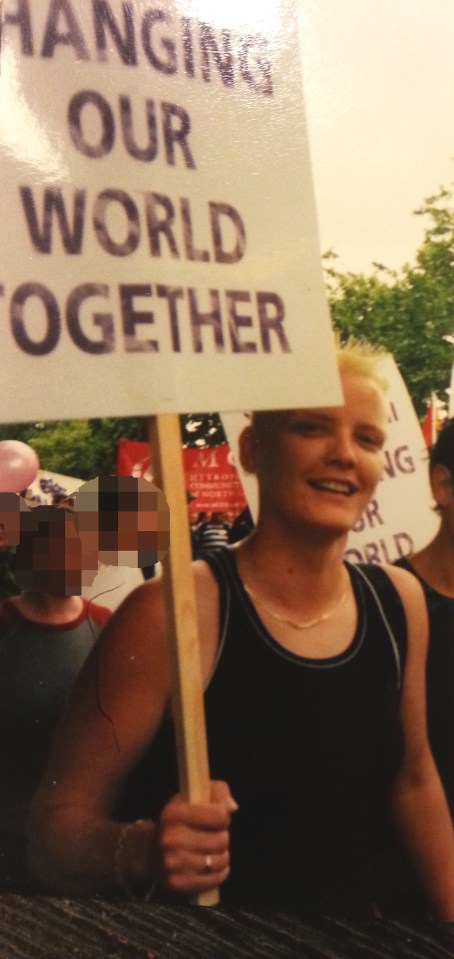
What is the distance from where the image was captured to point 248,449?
290cm

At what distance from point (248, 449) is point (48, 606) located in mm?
783

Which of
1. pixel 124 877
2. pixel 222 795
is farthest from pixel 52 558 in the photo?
pixel 124 877

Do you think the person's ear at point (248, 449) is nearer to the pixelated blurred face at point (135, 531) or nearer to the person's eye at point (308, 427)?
the person's eye at point (308, 427)

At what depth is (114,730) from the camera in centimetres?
295

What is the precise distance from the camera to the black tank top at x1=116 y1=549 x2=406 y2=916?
2.89m

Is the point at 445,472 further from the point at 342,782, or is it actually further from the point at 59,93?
the point at 59,93

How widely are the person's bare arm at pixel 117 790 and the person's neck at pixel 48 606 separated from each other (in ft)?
0.43

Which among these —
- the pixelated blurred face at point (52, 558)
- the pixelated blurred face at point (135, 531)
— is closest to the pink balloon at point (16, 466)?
the pixelated blurred face at point (52, 558)

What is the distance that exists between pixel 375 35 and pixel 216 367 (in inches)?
42.5

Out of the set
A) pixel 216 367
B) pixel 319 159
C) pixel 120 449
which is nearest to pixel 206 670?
pixel 120 449

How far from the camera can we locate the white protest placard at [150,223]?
2674 millimetres

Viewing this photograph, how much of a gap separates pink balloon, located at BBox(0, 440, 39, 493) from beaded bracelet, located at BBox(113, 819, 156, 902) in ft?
3.41

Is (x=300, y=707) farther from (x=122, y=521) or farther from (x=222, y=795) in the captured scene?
(x=122, y=521)

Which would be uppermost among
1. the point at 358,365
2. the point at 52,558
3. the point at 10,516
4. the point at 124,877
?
the point at 358,365
